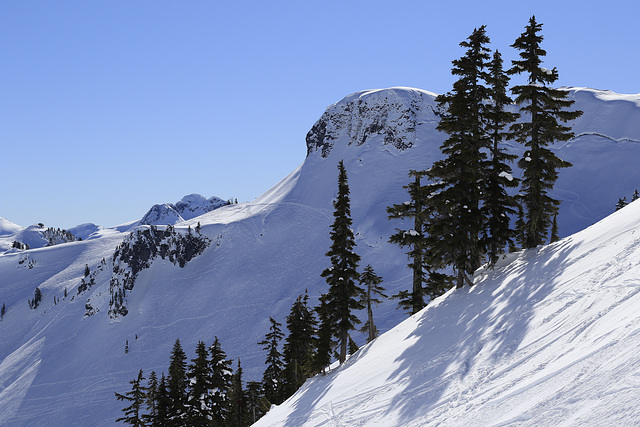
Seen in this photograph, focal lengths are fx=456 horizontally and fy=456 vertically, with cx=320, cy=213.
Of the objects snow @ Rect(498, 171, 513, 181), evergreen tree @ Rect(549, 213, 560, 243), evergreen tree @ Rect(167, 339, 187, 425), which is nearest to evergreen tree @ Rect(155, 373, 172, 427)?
evergreen tree @ Rect(167, 339, 187, 425)

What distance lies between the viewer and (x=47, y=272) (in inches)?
6919

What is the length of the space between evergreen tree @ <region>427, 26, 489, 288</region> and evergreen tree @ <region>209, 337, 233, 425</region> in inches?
834

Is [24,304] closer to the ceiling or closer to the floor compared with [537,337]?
closer to the ceiling

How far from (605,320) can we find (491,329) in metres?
4.70

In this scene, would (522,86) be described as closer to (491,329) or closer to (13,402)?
(491,329)

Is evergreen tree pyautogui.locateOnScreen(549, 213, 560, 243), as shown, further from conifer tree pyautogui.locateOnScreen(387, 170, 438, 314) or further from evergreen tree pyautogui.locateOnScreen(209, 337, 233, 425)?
evergreen tree pyautogui.locateOnScreen(209, 337, 233, 425)

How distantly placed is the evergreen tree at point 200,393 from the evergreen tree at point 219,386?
490mm

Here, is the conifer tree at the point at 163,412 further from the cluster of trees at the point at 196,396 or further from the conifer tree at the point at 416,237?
the conifer tree at the point at 416,237

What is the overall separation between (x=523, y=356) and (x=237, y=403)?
32.6m

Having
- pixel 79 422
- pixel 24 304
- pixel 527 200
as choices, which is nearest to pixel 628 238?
pixel 527 200

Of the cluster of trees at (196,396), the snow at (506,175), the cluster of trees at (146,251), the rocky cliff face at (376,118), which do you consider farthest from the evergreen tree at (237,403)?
the rocky cliff face at (376,118)

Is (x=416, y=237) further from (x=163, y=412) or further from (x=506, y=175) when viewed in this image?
(x=163, y=412)

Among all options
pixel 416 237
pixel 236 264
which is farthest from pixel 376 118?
pixel 416 237

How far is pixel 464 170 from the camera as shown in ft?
78.9
